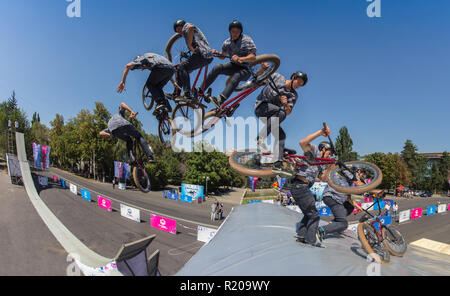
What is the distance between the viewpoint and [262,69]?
4039mm

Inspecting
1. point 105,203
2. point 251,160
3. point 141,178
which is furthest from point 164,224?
point 251,160

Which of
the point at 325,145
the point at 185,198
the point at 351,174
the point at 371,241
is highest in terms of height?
the point at 325,145

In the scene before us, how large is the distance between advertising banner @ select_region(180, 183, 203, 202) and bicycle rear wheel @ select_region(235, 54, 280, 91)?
104 ft

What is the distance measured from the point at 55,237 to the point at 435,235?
32.5 metres

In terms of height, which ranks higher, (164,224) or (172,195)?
(164,224)

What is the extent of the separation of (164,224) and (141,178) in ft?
46.9

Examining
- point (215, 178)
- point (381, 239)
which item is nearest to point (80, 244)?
point (381, 239)

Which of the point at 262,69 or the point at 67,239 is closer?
the point at 262,69

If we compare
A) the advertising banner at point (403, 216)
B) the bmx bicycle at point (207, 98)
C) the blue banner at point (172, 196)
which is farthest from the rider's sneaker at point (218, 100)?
the blue banner at point (172, 196)

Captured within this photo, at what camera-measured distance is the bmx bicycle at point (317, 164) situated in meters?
4.16

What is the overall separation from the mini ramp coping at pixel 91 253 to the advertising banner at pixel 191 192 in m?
18.6

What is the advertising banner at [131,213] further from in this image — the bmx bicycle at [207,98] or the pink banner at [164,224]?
the bmx bicycle at [207,98]

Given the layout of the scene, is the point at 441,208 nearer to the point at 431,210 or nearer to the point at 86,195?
the point at 431,210
